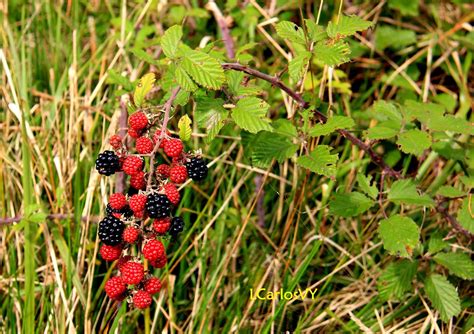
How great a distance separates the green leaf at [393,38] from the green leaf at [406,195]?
1.37m

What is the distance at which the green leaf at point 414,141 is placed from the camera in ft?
7.68

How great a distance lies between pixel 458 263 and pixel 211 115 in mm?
1114

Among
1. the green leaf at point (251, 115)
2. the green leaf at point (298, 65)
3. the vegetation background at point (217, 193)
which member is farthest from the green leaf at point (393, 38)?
the green leaf at point (251, 115)

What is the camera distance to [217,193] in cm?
310

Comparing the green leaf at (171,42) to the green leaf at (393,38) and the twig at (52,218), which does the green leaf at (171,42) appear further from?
the green leaf at (393,38)

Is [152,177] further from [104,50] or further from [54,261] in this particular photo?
[104,50]

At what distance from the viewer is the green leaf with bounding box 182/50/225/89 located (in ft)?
6.35

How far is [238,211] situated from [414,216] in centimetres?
78

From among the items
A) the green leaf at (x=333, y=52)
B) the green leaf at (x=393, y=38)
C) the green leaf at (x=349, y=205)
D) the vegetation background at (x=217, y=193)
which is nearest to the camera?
the green leaf at (x=333, y=52)

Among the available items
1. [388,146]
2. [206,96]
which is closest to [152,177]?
[206,96]

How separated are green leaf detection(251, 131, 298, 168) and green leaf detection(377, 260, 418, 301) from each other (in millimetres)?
636

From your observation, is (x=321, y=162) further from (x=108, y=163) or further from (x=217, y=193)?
(x=217, y=193)

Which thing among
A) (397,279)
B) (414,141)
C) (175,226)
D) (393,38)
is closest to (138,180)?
(175,226)

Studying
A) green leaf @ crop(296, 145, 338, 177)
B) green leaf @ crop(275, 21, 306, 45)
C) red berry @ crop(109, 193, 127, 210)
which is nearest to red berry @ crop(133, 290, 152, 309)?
red berry @ crop(109, 193, 127, 210)
